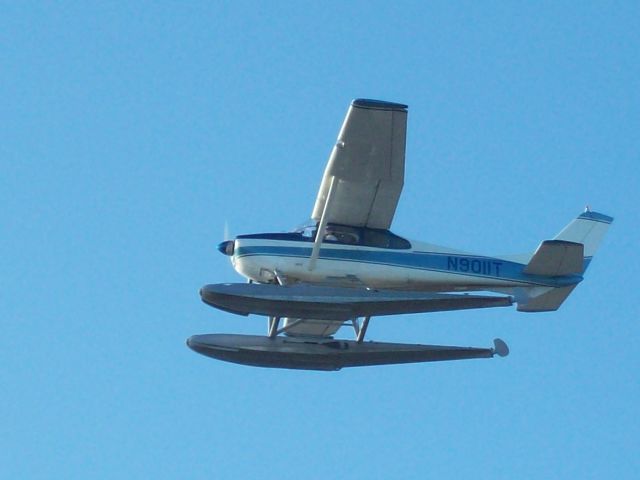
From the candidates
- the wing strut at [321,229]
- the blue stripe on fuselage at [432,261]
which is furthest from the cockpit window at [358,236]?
the wing strut at [321,229]

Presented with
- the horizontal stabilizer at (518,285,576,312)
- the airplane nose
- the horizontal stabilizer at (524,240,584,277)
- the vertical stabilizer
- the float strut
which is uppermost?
the vertical stabilizer

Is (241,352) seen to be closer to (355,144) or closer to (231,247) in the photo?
(231,247)

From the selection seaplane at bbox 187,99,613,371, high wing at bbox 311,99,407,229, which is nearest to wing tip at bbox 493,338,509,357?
seaplane at bbox 187,99,613,371

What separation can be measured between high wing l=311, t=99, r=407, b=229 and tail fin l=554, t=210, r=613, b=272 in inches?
141

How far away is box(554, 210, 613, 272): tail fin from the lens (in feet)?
60.3

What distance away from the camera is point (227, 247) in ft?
54.3

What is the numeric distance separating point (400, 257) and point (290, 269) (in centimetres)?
164

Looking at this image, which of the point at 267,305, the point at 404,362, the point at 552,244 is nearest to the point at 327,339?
the point at 404,362

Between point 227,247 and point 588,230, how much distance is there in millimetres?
6044

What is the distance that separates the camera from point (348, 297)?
14867 millimetres

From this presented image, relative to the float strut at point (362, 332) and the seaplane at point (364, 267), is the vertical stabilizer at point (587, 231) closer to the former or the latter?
the seaplane at point (364, 267)

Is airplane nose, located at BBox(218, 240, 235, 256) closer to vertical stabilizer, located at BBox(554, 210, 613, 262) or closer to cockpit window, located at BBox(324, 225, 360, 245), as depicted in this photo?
cockpit window, located at BBox(324, 225, 360, 245)

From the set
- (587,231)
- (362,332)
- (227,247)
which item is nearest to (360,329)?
(362,332)

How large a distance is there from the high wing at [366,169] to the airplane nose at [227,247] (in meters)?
1.26
